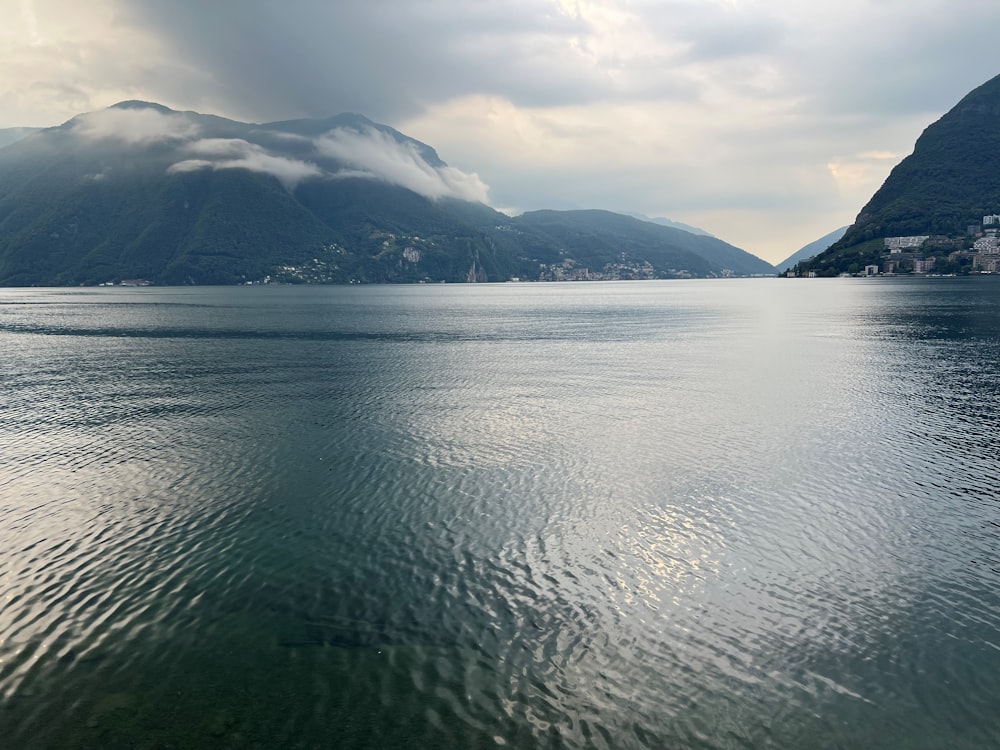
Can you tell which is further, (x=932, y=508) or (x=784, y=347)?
(x=784, y=347)

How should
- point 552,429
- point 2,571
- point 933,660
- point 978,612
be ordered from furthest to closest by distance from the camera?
point 552,429
point 2,571
point 978,612
point 933,660

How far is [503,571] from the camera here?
97.7 feet

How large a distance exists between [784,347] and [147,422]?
4453 inches

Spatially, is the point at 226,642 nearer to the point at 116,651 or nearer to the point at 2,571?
the point at 116,651

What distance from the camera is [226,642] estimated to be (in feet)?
78.8

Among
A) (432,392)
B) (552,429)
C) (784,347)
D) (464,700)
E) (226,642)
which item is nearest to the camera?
(464,700)

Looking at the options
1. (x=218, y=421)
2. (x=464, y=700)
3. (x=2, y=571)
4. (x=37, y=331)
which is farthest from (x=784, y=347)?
(x=37, y=331)

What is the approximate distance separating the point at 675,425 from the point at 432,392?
33.0 meters

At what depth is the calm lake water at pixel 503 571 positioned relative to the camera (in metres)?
20.0

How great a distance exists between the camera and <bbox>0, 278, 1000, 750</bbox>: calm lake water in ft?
65.6

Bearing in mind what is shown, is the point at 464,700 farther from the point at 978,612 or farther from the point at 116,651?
the point at 978,612

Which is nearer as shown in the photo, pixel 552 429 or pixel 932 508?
pixel 932 508

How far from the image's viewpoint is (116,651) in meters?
23.3

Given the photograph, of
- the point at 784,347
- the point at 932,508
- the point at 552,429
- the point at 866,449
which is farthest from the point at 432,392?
the point at 784,347
